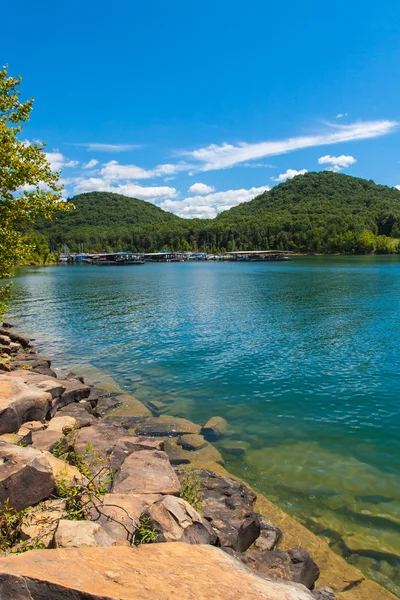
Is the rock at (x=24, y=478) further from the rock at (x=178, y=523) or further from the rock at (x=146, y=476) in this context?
the rock at (x=146, y=476)

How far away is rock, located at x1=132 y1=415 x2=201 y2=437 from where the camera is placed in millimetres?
17141

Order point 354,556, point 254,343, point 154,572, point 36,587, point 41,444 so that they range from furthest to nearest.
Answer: point 254,343
point 41,444
point 354,556
point 154,572
point 36,587

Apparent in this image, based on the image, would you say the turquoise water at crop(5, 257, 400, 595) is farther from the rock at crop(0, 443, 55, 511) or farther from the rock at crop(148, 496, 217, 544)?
the rock at crop(0, 443, 55, 511)

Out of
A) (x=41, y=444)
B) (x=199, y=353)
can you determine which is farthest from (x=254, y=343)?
(x=41, y=444)

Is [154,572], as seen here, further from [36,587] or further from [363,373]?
[363,373]

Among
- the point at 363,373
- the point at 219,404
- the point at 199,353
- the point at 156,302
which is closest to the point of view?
the point at 219,404

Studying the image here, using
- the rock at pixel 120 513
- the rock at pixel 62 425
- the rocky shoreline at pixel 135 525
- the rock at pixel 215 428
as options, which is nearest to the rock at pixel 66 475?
the rocky shoreline at pixel 135 525

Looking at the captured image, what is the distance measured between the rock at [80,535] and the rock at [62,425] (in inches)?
286

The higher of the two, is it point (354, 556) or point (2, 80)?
point (2, 80)

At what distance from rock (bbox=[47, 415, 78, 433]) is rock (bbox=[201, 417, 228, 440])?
5626 millimetres

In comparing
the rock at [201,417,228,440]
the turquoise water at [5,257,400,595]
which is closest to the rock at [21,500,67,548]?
the turquoise water at [5,257,400,595]

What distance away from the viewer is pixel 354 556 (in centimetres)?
1016

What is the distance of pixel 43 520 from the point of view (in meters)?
7.65

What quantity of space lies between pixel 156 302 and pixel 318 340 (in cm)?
3387
